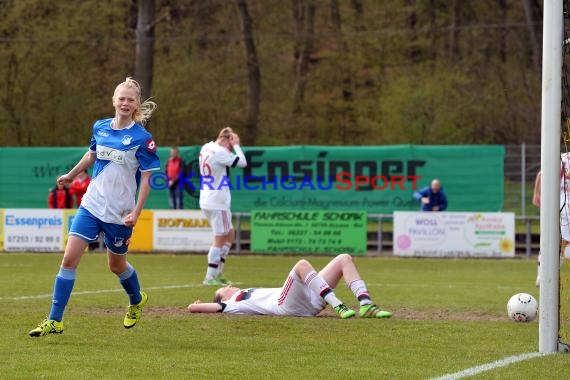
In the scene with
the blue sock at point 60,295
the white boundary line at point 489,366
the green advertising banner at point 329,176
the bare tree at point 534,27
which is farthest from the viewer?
the bare tree at point 534,27

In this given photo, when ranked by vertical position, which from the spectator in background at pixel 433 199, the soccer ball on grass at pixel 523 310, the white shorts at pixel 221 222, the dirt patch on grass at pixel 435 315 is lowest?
the dirt patch on grass at pixel 435 315

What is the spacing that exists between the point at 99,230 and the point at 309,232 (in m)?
17.0

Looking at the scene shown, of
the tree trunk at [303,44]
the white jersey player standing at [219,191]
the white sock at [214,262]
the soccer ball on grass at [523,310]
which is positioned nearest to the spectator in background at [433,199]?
the white jersey player standing at [219,191]

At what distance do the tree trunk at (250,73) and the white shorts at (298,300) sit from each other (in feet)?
100.0

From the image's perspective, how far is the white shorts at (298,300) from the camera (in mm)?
10852

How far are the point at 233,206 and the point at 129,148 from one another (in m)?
18.5

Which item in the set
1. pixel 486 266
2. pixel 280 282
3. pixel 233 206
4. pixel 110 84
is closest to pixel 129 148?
pixel 280 282

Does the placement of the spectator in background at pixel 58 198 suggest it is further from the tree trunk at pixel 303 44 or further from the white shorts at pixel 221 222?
the tree trunk at pixel 303 44

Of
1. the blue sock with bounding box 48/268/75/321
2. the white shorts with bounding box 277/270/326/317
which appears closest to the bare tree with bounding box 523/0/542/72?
the white shorts with bounding box 277/270/326/317

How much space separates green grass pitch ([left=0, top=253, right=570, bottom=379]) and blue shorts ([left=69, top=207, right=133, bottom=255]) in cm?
80

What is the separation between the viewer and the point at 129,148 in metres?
9.67

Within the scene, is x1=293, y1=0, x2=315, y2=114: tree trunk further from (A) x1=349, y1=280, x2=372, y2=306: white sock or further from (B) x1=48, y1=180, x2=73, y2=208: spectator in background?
(A) x1=349, y1=280, x2=372, y2=306: white sock

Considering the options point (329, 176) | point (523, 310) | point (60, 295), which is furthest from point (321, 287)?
point (329, 176)

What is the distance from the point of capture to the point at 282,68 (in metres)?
44.1
